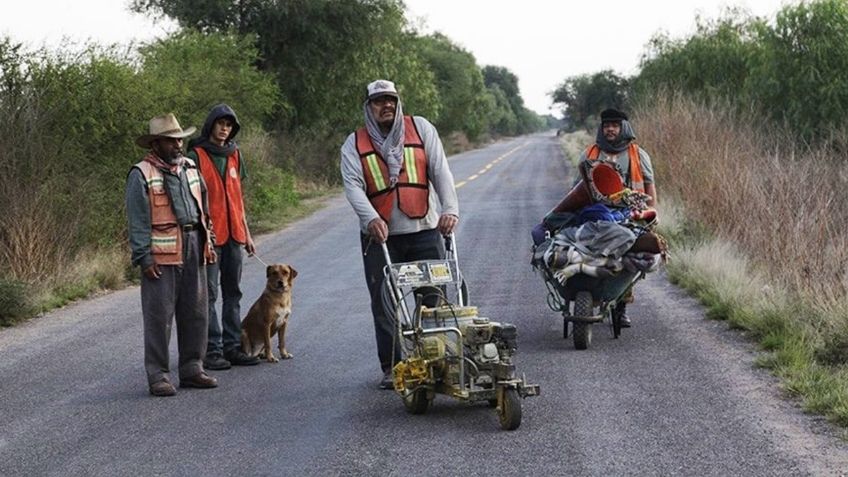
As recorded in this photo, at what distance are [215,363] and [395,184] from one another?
240 cm

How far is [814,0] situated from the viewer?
97.0ft

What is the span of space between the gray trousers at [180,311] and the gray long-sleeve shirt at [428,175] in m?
1.46

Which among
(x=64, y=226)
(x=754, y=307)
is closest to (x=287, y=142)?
(x=64, y=226)

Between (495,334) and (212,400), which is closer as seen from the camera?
(495,334)

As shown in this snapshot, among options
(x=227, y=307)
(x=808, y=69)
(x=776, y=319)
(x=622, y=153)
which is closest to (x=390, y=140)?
(x=227, y=307)

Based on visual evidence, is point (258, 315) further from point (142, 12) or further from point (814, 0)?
point (142, 12)

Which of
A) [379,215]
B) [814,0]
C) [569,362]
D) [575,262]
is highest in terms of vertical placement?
[814,0]

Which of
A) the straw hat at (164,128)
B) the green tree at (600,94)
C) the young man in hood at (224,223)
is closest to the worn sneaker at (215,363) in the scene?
the young man in hood at (224,223)

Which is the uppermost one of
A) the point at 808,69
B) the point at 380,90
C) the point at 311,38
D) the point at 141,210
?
the point at 311,38

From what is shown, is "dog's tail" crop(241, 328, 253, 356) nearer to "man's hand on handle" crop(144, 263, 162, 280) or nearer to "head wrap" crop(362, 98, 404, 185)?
"man's hand on handle" crop(144, 263, 162, 280)

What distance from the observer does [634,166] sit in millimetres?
11461

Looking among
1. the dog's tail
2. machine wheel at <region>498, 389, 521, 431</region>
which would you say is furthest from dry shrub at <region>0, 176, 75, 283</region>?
machine wheel at <region>498, 389, 521, 431</region>

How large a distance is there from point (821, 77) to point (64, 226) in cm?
1910

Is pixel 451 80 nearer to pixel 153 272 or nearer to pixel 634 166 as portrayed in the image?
pixel 634 166
